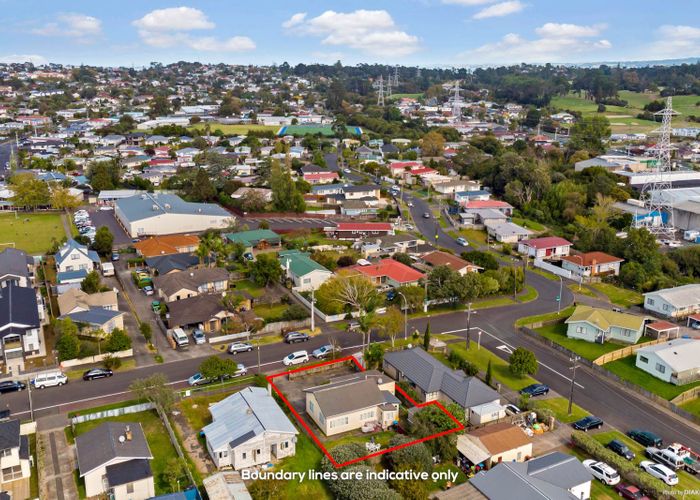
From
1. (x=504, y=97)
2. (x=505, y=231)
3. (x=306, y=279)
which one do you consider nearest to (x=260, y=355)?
(x=306, y=279)

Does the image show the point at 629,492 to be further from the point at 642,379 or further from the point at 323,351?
the point at 323,351

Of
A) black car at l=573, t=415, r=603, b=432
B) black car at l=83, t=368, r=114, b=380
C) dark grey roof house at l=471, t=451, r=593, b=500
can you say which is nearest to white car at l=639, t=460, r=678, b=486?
black car at l=573, t=415, r=603, b=432

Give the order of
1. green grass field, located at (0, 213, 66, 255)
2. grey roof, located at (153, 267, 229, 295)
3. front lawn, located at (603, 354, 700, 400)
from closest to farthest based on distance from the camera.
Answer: front lawn, located at (603, 354, 700, 400) → grey roof, located at (153, 267, 229, 295) → green grass field, located at (0, 213, 66, 255)

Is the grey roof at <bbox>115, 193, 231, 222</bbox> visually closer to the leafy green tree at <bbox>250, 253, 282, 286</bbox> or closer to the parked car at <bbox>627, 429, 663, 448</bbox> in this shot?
the leafy green tree at <bbox>250, 253, 282, 286</bbox>

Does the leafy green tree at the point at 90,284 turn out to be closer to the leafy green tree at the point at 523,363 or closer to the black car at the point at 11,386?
the black car at the point at 11,386

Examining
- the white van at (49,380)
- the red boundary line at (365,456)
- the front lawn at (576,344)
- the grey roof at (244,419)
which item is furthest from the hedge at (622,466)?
the white van at (49,380)
